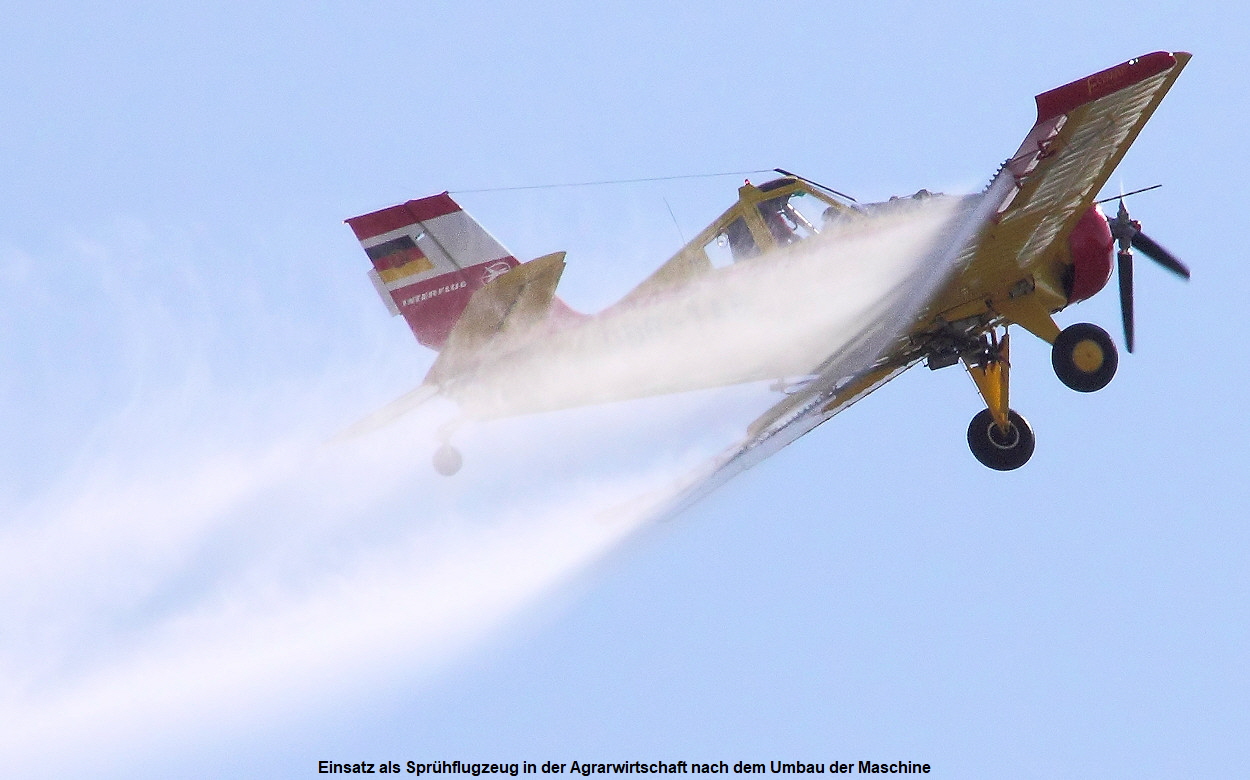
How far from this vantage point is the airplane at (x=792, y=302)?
25391mm

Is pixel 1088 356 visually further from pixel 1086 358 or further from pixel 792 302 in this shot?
pixel 792 302

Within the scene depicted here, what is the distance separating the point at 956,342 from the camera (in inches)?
1042

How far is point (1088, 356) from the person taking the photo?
26.1m

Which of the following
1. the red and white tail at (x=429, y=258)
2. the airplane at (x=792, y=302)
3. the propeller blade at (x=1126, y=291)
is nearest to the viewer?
the airplane at (x=792, y=302)

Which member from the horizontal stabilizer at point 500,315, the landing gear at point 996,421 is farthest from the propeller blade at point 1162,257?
the horizontal stabilizer at point 500,315

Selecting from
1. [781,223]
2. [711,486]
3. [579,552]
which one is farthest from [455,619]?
[781,223]

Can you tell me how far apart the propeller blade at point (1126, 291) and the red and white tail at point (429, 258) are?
695 centimetres

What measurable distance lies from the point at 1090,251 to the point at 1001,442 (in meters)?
2.53

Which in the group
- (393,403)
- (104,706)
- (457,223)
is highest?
(457,223)

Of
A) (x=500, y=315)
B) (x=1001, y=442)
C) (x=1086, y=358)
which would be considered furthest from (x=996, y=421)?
(x=500, y=315)

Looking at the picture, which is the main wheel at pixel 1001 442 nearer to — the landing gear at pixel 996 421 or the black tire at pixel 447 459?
the landing gear at pixel 996 421

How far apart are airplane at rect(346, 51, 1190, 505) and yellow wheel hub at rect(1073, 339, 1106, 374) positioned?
16mm

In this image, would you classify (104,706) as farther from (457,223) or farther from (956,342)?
(956,342)

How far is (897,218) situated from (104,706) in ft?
33.8
